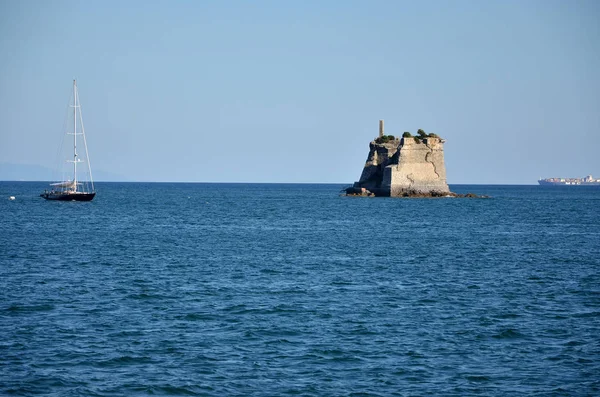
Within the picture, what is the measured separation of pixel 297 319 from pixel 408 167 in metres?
83.0

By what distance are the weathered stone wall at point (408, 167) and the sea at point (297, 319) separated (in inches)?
2359

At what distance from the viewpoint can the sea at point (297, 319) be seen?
50.4 ft

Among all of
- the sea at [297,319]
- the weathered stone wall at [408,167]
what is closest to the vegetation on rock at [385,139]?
the weathered stone wall at [408,167]

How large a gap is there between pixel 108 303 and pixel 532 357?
11931mm

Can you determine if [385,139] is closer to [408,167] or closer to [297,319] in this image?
[408,167]

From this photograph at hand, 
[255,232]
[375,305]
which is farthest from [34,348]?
[255,232]

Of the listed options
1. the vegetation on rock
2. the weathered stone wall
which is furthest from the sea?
the vegetation on rock

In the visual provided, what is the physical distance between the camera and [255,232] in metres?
51.1

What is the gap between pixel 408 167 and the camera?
335ft

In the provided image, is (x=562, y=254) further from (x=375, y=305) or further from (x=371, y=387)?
(x=371, y=387)

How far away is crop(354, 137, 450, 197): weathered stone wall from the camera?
332ft

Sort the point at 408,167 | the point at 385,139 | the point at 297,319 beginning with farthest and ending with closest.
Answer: the point at 385,139 < the point at 408,167 < the point at 297,319

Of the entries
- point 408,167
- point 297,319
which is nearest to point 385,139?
point 408,167

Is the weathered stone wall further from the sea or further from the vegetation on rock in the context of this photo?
the sea
